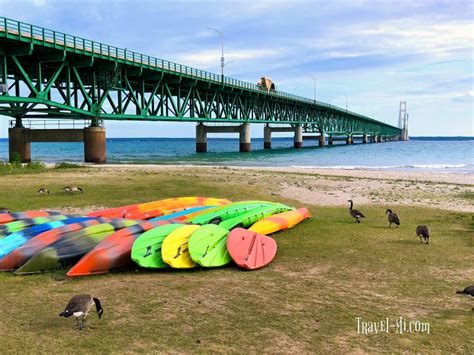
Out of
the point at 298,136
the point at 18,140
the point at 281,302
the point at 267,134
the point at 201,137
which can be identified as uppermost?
the point at 267,134

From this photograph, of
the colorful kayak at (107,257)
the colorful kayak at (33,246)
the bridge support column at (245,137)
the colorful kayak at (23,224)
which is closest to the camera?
the colorful kayak at (107,257)

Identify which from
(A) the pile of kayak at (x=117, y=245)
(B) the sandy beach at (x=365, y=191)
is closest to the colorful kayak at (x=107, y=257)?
(A) the pile of kayak at (x=117, y=245)

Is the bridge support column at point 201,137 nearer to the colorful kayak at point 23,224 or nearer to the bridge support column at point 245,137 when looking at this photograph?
the bridge support column at point 245,137

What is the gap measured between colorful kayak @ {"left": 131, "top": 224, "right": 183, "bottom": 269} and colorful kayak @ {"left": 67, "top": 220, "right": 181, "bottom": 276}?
0.77ft

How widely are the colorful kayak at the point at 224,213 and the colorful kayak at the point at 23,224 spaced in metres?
3.75

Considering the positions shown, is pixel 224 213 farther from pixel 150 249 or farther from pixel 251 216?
pixel 150 249

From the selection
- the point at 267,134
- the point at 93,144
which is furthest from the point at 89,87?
the point at 267,134

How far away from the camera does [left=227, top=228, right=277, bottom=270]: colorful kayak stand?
911 centimetres

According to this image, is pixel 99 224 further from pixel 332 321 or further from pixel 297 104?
pixel 297 104

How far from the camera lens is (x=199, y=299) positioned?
717cm

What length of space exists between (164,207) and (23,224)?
4.48 meters

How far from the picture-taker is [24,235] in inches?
407

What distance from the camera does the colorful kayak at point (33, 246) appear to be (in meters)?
9.06

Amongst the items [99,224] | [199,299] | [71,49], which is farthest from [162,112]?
[199,299]
